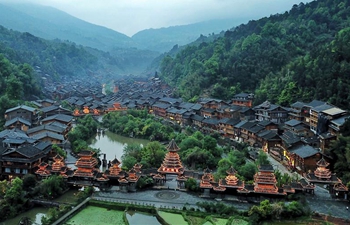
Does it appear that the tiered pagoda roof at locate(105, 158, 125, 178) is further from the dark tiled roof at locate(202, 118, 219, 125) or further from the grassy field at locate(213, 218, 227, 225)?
the dark tiled roof at locate(202, 118, 219, 125)

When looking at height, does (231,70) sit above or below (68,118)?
above

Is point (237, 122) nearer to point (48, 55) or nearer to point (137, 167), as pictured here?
point (137, 167)

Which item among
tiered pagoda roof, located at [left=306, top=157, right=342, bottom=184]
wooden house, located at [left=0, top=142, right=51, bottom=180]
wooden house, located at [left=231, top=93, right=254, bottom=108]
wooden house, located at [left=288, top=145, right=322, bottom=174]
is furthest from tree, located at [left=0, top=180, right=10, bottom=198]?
wooden house, located at [left=231, top=93, right=254, bottom=108]

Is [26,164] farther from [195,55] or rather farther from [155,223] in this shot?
[195,55]

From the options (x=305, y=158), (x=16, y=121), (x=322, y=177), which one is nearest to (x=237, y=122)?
(x=305, y=158)

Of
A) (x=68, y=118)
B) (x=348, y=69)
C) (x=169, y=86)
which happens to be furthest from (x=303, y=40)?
(x=68, y=118)
